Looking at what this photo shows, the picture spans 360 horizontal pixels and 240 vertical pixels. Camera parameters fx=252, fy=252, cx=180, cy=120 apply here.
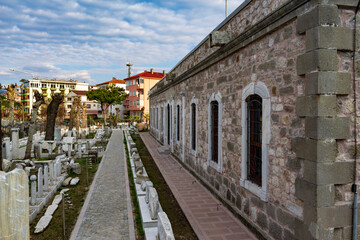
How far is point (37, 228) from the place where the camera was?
17.8 ft

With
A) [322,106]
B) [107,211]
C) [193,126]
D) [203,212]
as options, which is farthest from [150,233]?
[193,126]

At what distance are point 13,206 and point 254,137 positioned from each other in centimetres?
441

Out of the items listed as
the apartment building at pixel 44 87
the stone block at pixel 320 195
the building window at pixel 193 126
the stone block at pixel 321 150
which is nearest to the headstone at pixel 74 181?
the building window at pixel 193 126

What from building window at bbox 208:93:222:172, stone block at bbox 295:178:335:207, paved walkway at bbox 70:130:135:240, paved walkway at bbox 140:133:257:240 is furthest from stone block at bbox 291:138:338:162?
building window at bbox 208:93:222:172

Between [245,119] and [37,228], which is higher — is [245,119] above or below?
above

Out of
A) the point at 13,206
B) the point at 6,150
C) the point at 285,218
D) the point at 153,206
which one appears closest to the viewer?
the point at 13,206

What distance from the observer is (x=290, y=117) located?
3992 mm

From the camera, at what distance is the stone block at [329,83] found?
3.37 metres

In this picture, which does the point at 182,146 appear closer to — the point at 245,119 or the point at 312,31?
the point at 245,119

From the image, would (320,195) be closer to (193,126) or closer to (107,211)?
(107,211)

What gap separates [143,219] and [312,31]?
476 cm

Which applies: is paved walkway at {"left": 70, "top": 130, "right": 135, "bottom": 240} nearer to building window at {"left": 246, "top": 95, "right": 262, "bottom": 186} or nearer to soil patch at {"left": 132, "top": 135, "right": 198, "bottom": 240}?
soil patch at {"left": 132, "top": 135, "right": 198, "bottom": 240}

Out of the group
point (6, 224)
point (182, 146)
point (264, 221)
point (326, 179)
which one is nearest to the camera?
point (6, 224)

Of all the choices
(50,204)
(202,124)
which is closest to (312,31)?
(202,124)
